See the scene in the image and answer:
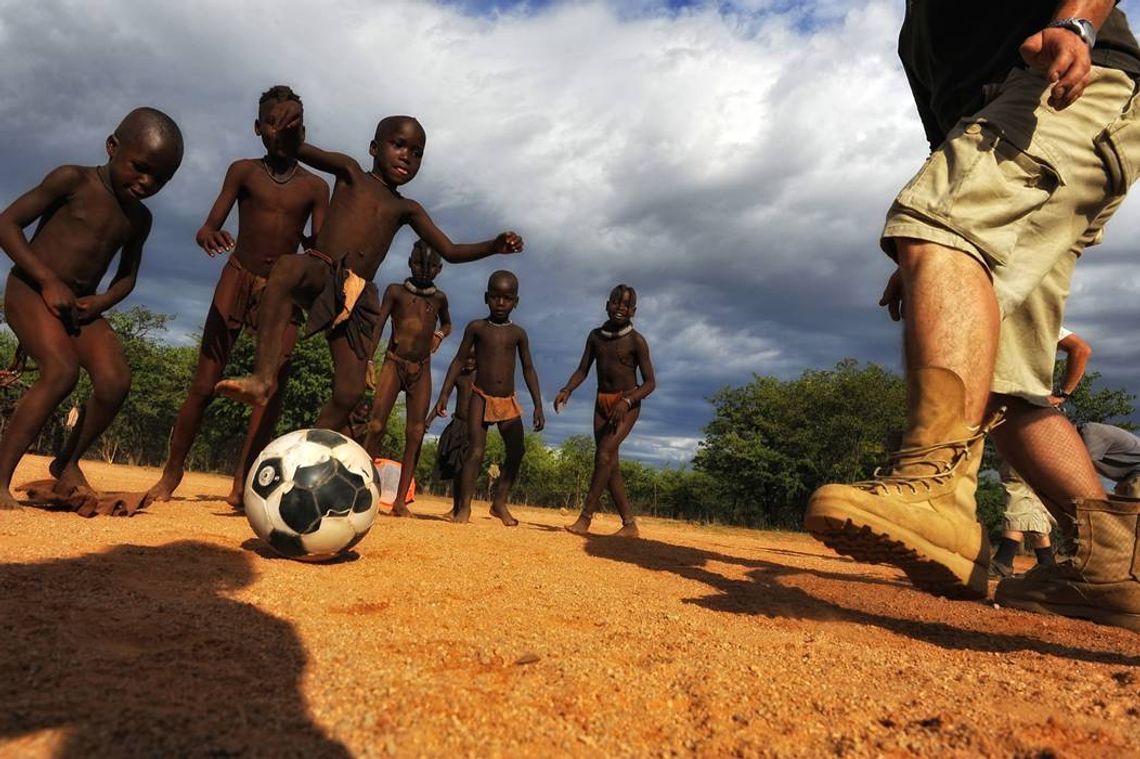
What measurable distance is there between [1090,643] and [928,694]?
156cm

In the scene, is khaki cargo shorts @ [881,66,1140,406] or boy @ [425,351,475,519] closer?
khaki cargo shorts @ [881,66,1140,406]

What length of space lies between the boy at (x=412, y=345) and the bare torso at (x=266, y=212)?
2145 millimetres

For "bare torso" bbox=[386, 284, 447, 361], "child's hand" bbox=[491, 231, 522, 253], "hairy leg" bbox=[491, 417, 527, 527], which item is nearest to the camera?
"child's hand" bbox=[491, 231, 522, 253]

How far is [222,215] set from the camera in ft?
15.5

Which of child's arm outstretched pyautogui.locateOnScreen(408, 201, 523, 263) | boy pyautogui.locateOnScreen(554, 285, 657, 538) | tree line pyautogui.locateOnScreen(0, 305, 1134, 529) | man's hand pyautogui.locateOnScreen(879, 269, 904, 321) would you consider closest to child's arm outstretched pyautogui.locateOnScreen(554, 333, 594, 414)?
boy pyautogui.locateOnScreen(554, 285, 657, 538)

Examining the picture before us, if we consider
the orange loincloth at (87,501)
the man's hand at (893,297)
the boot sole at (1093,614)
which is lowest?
the orange loincloth at (87,501)

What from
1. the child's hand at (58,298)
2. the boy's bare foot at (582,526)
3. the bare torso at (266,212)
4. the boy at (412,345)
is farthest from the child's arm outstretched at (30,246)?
the boy's bare foot at (582,526)

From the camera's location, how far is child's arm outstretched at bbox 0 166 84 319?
3.69 m

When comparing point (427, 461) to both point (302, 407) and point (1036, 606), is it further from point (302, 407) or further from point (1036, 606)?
point (1036, 606)

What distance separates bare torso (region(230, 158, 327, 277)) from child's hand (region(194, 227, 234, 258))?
42 centimetres

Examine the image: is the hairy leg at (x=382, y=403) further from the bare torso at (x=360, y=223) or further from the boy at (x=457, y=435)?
the bare torso at (x=360, y=223)

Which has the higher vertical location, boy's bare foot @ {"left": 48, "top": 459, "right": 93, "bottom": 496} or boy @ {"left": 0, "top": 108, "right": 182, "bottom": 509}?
boy @ {"left": 0, "top": 108, "right": 182, "bottom": 509}

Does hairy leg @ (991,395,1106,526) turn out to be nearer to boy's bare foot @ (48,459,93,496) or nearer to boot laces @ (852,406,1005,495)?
boot laces @ (852,406,1005,495)

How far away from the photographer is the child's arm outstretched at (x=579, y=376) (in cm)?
804
